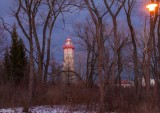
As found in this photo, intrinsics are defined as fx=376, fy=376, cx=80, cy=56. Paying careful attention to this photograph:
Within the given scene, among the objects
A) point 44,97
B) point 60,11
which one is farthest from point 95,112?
point 60,11

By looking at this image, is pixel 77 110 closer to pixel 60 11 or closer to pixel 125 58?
pixel 60 11

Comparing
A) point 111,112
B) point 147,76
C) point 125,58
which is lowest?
point 111,112

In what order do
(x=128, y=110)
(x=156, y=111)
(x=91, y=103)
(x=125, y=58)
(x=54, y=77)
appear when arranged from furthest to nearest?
(x=125, y=58), (x=54, y=77), (x=91, y=103), (x=128, y=110), (x=156, y=111)

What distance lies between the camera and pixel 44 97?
28266 millimetres

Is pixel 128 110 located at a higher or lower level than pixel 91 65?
lower

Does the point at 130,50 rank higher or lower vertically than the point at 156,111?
higher

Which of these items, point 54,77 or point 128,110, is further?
point 54,77

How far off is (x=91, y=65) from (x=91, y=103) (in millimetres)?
22105

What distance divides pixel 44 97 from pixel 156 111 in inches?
468

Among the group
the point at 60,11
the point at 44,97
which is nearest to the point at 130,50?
the point at 60,11

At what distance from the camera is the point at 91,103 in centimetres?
2370

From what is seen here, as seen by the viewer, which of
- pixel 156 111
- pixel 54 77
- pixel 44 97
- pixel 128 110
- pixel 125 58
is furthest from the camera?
pixel 125 58

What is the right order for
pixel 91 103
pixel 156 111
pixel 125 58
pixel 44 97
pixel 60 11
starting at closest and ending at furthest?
1. pixel 156 111
2. pixel 91 103
3. pixel 44 97
4. pixel 60 11
5. pixel 125 58

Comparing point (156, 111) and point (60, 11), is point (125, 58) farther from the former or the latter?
point (156, 111)
